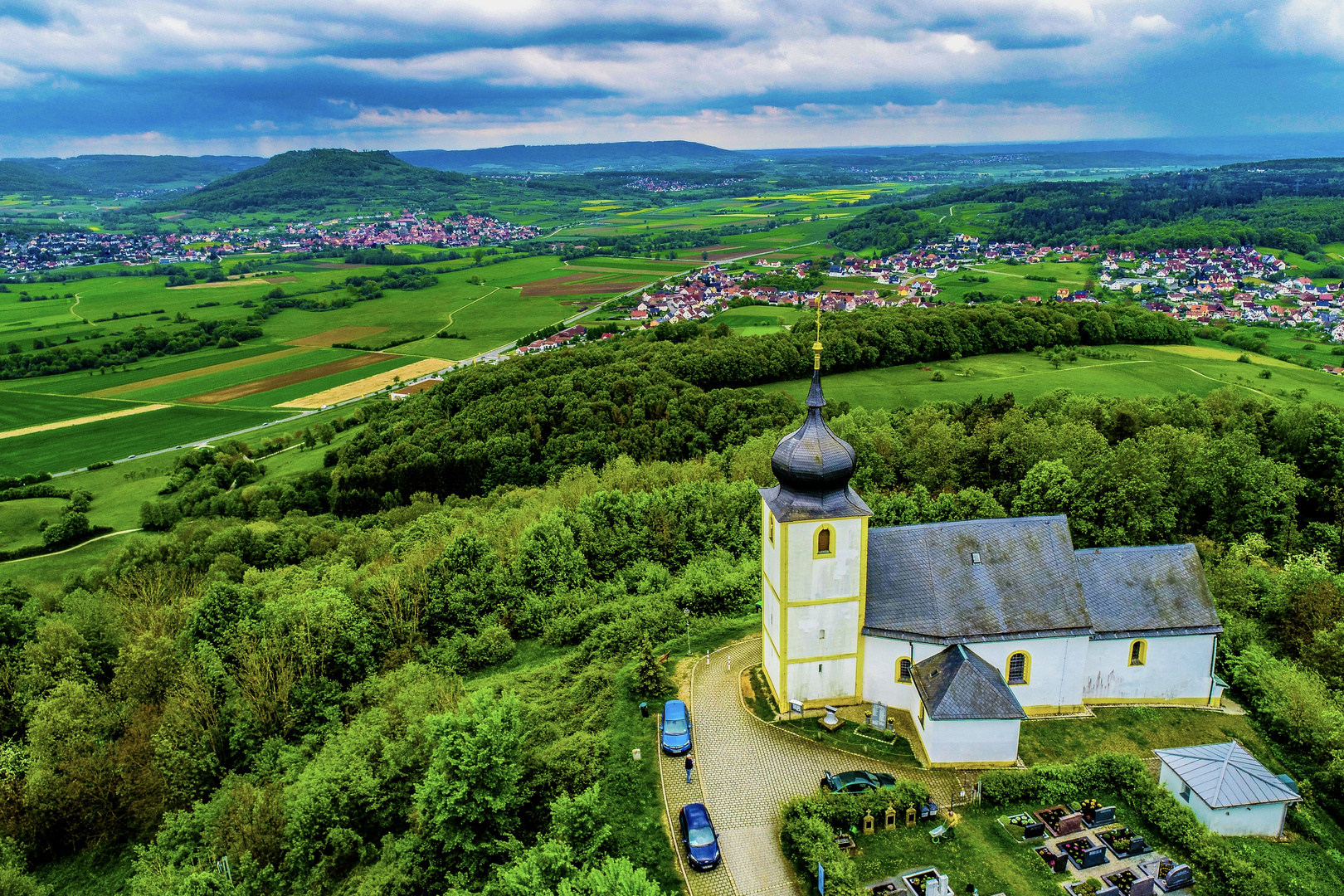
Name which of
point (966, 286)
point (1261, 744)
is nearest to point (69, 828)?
point (1261, 744)

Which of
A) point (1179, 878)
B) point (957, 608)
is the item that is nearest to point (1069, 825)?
point (1179, 878)

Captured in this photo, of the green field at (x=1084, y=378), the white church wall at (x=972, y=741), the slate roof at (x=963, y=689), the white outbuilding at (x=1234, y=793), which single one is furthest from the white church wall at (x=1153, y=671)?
the green field at (x=1084, y=378)

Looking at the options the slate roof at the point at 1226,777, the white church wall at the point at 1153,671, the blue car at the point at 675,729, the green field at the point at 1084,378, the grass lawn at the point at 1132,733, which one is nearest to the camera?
the slate roof at the point at 1226,777

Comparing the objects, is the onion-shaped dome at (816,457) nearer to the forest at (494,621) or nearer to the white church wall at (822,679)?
the white church wall at (822,679)

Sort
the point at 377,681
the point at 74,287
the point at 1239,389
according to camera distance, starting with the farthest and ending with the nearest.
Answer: the point at 74,287, the point at 1239,389, the point at 377,681

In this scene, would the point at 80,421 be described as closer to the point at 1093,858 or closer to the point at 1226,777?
the point at 1093,858

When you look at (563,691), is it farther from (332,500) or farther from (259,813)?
(332,500)
